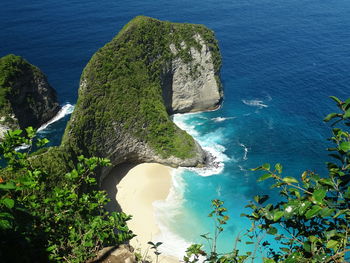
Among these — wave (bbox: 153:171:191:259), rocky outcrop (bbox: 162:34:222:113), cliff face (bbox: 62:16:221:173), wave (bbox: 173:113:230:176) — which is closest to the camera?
wave (bbox: 153:171:191:259)

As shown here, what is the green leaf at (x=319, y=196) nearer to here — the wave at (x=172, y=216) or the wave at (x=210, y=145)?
the wave at (x=172, y=216)

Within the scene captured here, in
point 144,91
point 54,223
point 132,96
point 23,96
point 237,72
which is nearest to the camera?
point 54,223

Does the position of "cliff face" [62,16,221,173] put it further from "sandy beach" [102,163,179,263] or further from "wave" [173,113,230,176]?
"sandy beach" [102,163,179,263]

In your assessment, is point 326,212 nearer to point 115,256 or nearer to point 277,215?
point 277,215

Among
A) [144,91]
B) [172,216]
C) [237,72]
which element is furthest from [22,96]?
[237,72]

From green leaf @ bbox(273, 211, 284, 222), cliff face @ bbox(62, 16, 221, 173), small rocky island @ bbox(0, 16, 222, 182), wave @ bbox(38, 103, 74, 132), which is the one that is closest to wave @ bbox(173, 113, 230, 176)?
small rocky island @ bbox(0, 16, 222, 182)

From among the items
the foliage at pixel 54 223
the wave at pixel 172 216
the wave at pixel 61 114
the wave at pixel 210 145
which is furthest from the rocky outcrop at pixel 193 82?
the foliage at pixel 54 223
